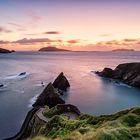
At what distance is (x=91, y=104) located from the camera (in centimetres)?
7206

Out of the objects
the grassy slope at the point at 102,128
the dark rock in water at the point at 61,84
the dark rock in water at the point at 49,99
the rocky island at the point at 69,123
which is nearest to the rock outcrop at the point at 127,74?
the dark rock in water at the point at 61,84

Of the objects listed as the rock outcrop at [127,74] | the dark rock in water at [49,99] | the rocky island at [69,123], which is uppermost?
the rocky island at [69,123]

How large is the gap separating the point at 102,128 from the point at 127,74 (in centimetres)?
10037

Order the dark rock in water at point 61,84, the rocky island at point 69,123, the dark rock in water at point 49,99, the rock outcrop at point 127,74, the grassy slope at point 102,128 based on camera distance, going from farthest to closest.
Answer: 1. the rock outcrop at point 127,74
2. the dark rock in water at point 61,84
3. the dark rock in water at point 49,99
4. the rocky island at point 69,123
5. the grassy slope at point 102,128

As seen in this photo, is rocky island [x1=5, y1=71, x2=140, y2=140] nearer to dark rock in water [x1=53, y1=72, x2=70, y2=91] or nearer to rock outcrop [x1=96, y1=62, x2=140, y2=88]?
dark rock in water [x1=53, y1=72, x2=70, y2=91]

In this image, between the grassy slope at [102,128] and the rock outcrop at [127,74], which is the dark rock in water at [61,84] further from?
the grassy slope at [102,128]

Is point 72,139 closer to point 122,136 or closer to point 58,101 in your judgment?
point 122,136

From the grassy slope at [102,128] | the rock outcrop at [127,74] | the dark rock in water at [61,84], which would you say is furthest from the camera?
the rock outcrop at [127,74]

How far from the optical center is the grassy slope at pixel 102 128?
19.6 metres

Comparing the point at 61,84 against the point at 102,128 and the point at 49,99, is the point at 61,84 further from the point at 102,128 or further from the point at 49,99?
the point at 102,128

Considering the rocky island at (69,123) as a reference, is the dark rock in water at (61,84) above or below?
below

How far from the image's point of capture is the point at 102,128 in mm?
21297

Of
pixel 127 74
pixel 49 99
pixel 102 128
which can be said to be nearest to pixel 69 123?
pixel 102 128

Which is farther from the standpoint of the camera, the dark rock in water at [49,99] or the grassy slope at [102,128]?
the dark rock in water at [49,99]
